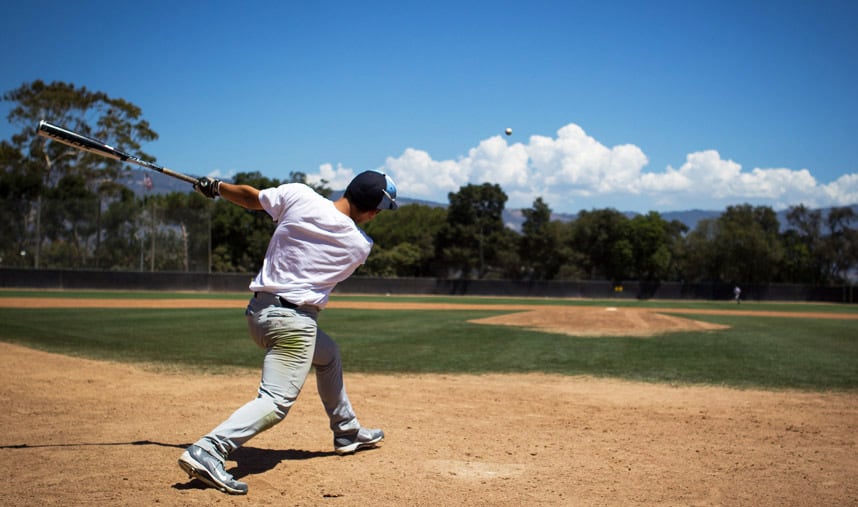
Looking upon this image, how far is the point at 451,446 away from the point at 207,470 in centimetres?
215

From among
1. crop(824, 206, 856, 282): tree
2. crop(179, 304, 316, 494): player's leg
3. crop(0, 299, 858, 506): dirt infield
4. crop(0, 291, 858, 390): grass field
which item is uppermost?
crop(824, 206, 856, 282): tree

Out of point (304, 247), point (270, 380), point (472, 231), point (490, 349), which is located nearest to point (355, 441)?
point (270, 380)

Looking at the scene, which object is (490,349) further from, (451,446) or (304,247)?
(304,247)

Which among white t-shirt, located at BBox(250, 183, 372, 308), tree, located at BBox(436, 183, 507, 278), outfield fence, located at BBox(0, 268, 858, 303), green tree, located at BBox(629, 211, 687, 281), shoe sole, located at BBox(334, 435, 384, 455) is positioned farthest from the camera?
green tree, located at BBox(629, 211, 687, 281)

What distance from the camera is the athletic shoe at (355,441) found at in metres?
5.17

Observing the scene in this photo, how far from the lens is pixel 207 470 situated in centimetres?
400

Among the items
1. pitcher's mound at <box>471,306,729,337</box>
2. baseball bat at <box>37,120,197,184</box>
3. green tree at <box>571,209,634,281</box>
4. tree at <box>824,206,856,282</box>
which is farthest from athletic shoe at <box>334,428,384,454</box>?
tree at <box>824,206,856,282</box>

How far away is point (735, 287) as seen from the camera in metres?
55.5

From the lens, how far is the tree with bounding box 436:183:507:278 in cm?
7000

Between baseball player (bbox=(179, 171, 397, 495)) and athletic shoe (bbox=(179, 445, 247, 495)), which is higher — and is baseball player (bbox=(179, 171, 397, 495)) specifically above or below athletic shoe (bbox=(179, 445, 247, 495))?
above

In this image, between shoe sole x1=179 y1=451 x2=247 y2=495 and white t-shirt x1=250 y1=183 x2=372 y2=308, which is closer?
shoe sole x1=179 y1=451 x2=247 y2=495

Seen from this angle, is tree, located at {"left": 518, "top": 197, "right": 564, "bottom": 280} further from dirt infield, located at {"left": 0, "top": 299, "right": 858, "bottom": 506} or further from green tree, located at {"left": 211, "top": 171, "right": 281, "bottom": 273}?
dirt infield, located at {"left": 0, "top": 299, "right": 858, "bottom": 506}

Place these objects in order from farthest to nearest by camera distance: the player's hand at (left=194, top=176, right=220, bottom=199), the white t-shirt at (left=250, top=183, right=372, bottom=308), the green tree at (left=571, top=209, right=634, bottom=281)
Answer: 1. the green tree at (left=571, top=209, right=634, bottom=281)
2. the player's hand at (left=194, top=176, right=220, bottom=199)
3. the white t-shirt at (left=250, top=183, right=372, bottom=308)

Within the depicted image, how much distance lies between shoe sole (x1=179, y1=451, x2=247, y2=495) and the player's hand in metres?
1.78
